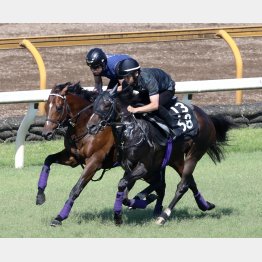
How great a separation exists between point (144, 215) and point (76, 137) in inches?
49.7

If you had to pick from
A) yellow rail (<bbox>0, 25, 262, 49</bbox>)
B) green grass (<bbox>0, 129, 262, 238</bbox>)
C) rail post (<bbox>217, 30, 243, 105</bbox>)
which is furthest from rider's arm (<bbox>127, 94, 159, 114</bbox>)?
yellow rail (<bbox>0, 25, 262, 49</bbox>)

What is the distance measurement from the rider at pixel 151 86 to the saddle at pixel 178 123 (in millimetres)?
52

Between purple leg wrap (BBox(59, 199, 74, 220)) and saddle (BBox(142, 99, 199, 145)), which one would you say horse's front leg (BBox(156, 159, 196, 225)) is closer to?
saddle (BBox(142, 99, 199, 145))

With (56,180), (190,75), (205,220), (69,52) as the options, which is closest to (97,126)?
(205,220)

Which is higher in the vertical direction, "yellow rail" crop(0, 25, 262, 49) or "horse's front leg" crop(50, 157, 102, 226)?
"yellow rail" crop(0, 25, 262, 49)

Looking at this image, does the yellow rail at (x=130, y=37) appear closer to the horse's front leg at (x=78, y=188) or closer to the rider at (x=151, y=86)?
the rider at (x=151, y=86)

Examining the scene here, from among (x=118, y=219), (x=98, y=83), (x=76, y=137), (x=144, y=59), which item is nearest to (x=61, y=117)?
(x=76, y=137)

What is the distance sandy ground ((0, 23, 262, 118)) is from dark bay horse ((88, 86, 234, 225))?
32.7ft

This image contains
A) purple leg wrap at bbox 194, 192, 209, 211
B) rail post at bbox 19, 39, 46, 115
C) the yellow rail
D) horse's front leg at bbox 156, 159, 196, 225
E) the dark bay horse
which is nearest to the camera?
the dark bay horse

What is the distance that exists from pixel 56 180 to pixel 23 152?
38.6 inches

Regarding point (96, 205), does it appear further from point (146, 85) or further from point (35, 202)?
point (146, 85)

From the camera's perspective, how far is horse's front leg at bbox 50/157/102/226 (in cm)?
1287

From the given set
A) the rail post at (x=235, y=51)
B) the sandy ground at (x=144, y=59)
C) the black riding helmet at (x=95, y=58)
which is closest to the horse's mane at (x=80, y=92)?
the black riding helmet at (x=95, y=58)

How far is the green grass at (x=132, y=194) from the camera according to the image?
1249 cm
